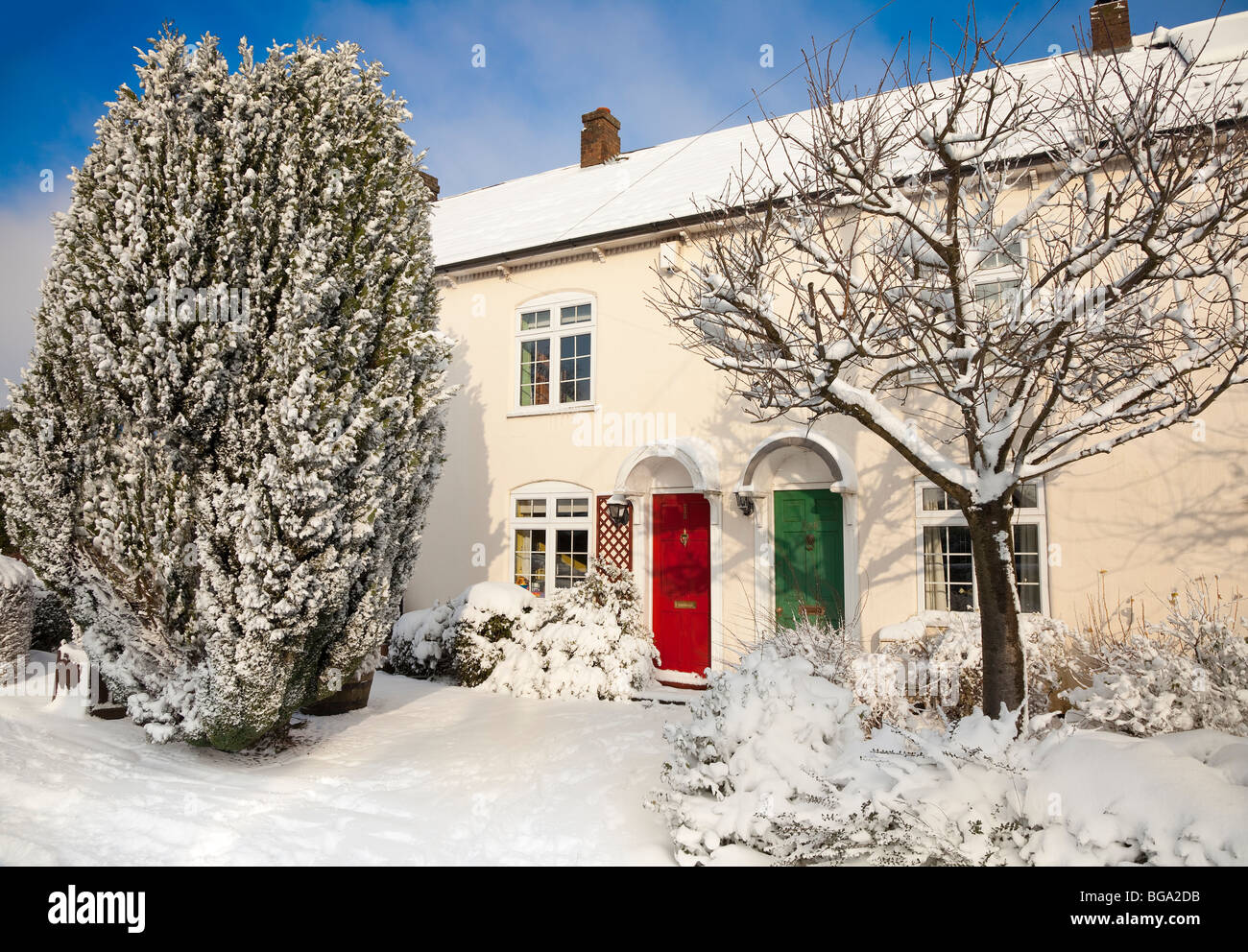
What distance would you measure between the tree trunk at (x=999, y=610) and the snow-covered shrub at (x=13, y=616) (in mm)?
9234

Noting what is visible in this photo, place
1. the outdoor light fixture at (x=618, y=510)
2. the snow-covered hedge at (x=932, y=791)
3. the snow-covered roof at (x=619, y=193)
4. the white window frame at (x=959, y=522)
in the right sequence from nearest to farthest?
1. the snow-covered hedge at (x=932, y=791)
2. the white window frame at (x=959, y=522)
3. the snow-covered roof at (x=619, y=193)
4. the outdoor light fixture at (x=618, y=510)

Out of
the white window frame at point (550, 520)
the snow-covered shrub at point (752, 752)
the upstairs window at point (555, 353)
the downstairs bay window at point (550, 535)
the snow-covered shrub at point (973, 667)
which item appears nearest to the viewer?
the snow-covered shrub at point (752, 752)

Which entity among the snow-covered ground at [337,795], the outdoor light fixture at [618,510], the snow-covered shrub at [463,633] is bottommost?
the snow-covered ground at [337,795]

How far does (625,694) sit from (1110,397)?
5.65 metres

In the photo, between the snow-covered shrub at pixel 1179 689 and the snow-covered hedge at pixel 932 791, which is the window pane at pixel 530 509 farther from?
the snow-covered shrub at pixel 1179 689

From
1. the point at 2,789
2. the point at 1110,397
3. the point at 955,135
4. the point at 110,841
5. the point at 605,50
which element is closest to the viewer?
the point at 110,841

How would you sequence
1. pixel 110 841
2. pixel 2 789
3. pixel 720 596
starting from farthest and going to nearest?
pixel 720 596 → pixel 2 789 → pixel 110 841

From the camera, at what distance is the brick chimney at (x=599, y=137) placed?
13.6 metres

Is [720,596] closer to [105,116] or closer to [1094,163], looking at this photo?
A: [1094,163]

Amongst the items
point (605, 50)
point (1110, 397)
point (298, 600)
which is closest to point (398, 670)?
point (298, 600)

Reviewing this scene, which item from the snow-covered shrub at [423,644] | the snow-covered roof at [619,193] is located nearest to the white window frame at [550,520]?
the snow-covered shrub at [423,644]

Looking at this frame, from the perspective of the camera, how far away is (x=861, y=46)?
5.58m

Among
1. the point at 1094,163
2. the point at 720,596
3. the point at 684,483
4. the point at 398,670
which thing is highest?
the point at 1094,163

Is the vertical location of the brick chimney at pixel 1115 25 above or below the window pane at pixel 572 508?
above
